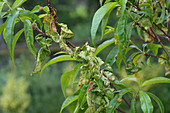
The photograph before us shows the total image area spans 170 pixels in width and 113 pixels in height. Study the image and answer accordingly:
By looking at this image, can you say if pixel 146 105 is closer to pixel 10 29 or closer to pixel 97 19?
pixel 97 19

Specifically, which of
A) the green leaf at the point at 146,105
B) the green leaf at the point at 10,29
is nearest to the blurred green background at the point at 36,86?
the green leaf at the point at 146,105

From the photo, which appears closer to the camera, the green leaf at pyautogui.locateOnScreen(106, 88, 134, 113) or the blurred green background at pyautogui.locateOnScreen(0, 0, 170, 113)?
the green leaf at pyautogui.locateOnScreen(106, 88, 134, 113)

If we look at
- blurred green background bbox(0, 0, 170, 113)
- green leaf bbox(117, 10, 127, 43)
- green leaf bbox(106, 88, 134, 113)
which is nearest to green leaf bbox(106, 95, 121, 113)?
green leaf bbox(106, 88, 134, 113)

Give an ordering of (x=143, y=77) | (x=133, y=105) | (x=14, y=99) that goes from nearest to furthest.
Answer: (x=133, y=105) → (x=14, y=99) → (x=143, y=77)

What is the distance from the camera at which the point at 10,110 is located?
7.75 ft

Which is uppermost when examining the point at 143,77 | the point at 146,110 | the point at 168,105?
the point at 146,110

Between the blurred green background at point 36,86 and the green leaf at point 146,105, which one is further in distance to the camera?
the blurred green background at point 36,86

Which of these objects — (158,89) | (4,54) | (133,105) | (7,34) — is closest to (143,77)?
(158,89)

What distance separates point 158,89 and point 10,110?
1578 millimetres

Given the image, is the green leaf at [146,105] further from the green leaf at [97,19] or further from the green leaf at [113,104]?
the green leaf at [97,19]

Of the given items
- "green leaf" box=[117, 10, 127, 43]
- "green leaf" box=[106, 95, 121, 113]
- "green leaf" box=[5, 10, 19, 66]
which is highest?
"green leaf" box=[5, 10, 19, 66]

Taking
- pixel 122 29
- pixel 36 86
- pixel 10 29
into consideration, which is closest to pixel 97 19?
pixel 122 29

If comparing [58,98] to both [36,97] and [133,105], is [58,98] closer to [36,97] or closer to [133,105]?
[36,97]

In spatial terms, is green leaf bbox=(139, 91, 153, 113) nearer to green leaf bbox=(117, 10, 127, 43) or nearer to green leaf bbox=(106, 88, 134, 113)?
green leaf bbox=(106, 88, 134, 113)
